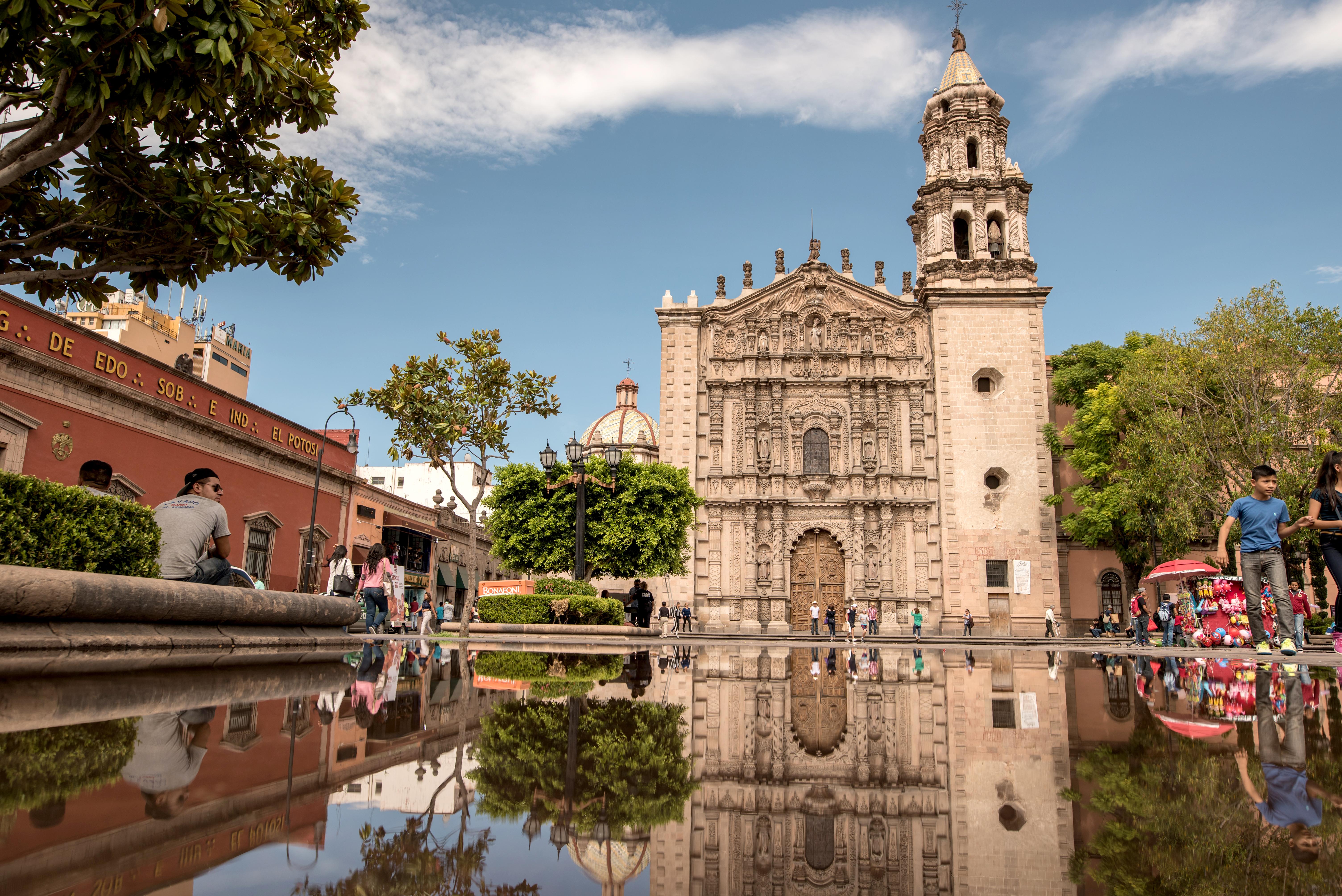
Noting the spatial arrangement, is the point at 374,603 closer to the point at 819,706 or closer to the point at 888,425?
the point at 819,706

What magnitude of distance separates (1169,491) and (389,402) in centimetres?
2011

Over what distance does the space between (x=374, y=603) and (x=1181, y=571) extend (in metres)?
17.3

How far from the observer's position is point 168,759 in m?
2.12

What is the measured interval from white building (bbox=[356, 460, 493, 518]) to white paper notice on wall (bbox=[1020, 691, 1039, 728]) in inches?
1778

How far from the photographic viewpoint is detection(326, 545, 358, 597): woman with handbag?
39.1 feet

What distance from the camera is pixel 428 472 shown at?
163ft

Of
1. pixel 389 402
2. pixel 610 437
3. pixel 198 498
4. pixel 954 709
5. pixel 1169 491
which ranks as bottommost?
pixel 954 709

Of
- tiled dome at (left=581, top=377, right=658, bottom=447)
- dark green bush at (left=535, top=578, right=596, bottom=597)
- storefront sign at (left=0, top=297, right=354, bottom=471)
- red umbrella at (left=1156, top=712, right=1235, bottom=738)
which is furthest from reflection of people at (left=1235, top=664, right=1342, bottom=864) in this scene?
tiled dome at (left=581, top=377, right=658, bottom=447)

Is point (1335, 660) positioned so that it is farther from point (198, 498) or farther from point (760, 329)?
point (760, 329)

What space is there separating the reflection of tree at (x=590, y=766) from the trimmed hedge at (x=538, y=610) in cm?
987

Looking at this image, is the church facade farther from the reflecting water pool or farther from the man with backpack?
the reflecting water pool

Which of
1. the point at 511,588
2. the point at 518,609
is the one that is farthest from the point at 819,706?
the point at 511,588

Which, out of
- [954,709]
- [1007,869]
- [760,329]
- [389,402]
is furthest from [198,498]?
[760,329]

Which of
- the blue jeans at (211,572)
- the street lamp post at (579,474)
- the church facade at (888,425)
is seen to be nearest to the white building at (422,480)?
the church facade at (888,425)
